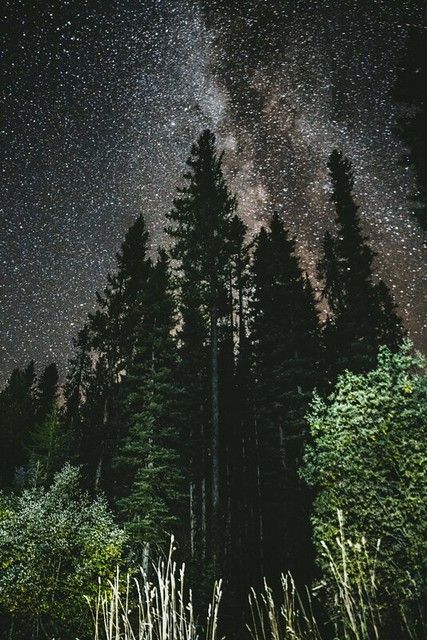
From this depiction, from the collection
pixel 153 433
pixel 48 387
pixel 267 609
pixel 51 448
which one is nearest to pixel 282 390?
pixel 153 433

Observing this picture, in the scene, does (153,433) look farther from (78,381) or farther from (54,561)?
(78,381)

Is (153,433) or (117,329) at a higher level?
(117,329)

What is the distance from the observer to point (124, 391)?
23.5 m

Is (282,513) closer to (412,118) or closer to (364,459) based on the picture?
(364,459)

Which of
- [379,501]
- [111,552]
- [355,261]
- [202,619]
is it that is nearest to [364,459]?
[379,501]

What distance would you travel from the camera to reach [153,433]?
20.0 meters

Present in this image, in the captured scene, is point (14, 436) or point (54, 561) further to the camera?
point (14, 436)

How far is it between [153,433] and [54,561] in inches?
305

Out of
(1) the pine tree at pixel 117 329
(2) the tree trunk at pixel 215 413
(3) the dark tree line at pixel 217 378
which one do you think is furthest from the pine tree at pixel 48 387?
(2) the tree trunk at pixel 215 413

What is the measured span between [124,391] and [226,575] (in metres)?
12.3

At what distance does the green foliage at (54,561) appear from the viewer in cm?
1209

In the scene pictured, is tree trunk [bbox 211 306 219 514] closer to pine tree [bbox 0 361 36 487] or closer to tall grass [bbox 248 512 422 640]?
tall grass [bbox 248 512 422 640]

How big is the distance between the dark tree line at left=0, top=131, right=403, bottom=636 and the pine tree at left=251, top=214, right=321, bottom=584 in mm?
98

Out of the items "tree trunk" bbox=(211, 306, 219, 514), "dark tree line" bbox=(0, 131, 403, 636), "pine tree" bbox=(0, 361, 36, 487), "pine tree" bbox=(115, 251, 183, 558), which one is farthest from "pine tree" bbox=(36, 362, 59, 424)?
"tree trunk" bbox=(211, 306, 219, 514)
